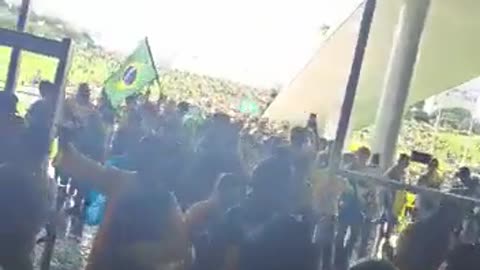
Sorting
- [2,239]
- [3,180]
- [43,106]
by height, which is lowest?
[2,239]

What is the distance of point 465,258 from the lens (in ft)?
14.3

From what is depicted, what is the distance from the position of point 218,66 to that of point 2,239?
1860 centimetres

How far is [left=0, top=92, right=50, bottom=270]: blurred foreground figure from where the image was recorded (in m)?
4.62

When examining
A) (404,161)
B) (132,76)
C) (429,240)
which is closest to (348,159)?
(404,161)

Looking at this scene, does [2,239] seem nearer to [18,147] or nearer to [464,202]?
[18,147]

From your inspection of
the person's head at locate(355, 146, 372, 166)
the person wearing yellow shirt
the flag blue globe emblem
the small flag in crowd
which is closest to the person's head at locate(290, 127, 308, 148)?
the person wearing yellow shirt

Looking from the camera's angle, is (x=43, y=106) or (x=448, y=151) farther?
(x=448, y=151)

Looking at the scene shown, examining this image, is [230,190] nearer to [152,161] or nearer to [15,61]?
[152,161]

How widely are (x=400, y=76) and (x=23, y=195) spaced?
47.6 ft

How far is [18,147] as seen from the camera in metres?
4.72

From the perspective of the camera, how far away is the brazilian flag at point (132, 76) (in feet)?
33.0

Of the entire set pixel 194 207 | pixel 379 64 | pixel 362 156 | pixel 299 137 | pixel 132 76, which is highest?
pixel 379 64

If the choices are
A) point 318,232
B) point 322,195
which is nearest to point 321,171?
point 322,195

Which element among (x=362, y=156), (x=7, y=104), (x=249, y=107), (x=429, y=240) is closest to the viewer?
(x=7, y=104)
